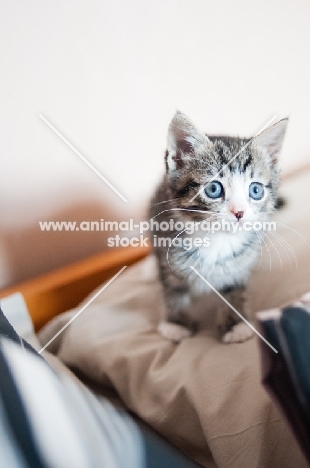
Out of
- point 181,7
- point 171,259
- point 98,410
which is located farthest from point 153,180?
point 98,410

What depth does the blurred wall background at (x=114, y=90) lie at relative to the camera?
2.24 feet

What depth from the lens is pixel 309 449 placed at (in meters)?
0.34

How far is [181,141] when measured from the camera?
542 mm

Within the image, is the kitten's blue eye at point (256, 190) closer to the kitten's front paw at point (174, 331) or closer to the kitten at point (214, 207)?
the kitten at point (214, 207)

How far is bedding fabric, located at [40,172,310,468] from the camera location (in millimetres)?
450

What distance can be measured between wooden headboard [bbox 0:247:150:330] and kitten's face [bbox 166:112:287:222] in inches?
13.0

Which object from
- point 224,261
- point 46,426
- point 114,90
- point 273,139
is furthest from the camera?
point 114,90

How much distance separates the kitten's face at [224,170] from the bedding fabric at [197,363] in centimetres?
14

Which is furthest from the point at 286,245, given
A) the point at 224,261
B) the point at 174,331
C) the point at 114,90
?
the point at 114,90

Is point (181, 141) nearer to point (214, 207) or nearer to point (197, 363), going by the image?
point (214, 207)

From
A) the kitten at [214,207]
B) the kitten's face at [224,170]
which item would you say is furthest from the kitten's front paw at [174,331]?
the kitten's face at [224,170]

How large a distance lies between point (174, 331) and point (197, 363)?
101 mm

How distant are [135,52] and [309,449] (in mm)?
657

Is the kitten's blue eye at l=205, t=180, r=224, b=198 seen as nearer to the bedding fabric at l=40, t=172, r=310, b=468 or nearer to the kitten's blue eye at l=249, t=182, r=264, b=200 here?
the kitten's blue eye at l=249, t=182, r=264, b=200
